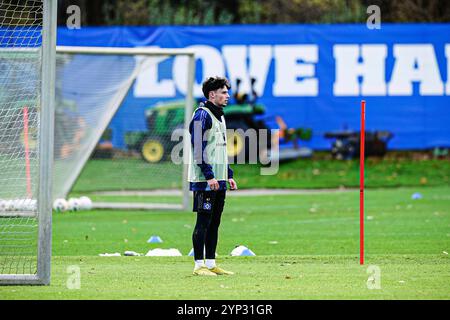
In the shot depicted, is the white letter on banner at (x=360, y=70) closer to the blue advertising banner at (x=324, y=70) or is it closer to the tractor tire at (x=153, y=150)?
the blue advertising banner at (x=324, y=70)

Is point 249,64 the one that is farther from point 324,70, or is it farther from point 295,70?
point 324,70

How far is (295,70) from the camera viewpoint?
26016 mm

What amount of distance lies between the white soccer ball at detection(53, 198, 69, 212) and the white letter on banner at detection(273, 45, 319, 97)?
8.11 m

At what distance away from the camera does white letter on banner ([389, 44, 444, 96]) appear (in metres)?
25.6

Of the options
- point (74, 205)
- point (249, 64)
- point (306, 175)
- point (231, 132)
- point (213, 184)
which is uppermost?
point (249, 64)

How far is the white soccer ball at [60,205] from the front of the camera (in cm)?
1958

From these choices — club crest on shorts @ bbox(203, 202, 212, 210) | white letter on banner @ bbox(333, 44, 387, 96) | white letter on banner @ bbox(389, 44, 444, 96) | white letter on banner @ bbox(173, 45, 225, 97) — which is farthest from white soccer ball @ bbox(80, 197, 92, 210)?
club crest on shorts @ bbox(203, 202, 212, 210)

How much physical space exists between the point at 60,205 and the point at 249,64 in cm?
832

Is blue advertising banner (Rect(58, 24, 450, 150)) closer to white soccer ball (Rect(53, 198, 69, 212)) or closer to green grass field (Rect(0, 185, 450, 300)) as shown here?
green grass field (Rect(0, 185, 450, 300))

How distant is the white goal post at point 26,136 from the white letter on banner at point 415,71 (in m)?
12.4

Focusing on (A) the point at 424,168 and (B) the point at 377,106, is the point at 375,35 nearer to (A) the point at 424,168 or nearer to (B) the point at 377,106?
(B) the point at 377,106

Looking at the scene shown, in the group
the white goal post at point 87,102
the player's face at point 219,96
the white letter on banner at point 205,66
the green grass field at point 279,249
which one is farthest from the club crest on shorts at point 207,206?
the white letter on banner at point 205,66

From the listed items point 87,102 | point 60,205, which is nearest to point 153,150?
point 87,102
